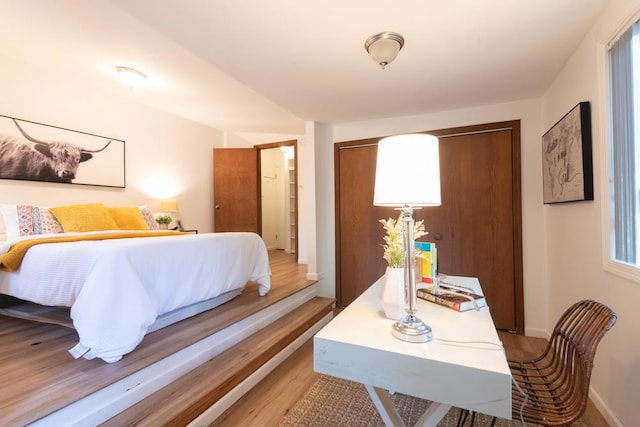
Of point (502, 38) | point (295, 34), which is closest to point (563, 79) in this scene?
point (502, 38)

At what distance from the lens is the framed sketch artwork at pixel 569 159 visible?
69.0 inches

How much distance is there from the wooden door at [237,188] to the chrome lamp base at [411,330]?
3.93 metres

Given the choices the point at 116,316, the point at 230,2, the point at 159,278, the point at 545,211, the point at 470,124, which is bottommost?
the point at 116,316

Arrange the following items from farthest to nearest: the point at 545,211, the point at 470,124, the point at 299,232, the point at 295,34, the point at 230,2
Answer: the point at 299,232 < the point at 470,124 < the point at 545,211 < the point at 295,34 < the point at 230,2

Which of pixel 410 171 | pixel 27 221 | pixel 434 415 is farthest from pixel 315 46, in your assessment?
pixel 27 221

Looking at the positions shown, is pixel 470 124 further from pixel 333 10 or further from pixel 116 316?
pixel 116 316

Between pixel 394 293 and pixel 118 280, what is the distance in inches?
56.1

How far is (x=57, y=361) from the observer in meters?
1.60

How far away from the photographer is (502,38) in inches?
71.6

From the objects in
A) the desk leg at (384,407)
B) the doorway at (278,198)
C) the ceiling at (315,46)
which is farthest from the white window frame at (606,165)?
the doorway at (278,198)

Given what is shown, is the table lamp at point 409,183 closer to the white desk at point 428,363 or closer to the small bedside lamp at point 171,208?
the white desk at point 428,363

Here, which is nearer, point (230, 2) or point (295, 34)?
point (230, 2)

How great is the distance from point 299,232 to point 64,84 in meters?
3.48

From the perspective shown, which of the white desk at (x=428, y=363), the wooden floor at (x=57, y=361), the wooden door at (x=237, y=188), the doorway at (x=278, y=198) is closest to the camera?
the white desk at (x=428, y=363)
